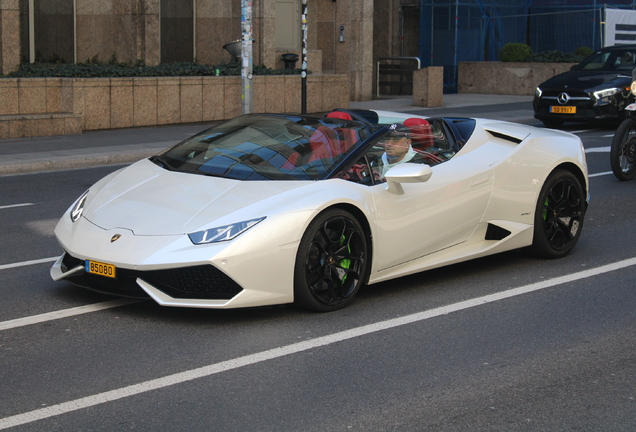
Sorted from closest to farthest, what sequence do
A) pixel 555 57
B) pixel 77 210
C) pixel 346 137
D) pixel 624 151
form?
pixel 77 210 → pixel 346 137 → pixel 624 151 → pixel 555 57

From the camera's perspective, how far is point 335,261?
236 inches

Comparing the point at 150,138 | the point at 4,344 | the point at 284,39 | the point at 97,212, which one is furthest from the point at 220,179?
the point at 284,39

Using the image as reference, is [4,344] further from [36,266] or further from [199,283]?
[36,266]

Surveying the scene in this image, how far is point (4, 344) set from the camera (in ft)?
17.6

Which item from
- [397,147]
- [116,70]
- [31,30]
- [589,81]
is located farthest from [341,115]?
[31,30]

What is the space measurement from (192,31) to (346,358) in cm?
2056

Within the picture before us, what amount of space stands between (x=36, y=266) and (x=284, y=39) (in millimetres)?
19653

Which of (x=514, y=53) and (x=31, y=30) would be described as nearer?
(x=31, y=30)

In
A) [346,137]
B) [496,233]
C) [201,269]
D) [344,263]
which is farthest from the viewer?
[496,233]

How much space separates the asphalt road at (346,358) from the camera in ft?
14.5

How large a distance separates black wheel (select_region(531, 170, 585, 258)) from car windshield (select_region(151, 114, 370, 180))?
5.90 ft

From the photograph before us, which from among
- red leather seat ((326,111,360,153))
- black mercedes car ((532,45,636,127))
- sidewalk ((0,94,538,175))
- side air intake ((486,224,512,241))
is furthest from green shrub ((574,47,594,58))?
red leather seat ((326,111,360,153))

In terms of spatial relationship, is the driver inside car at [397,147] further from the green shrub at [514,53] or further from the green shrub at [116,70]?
the green shrub at [514,53]

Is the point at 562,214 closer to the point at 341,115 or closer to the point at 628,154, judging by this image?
the point at 341,115
